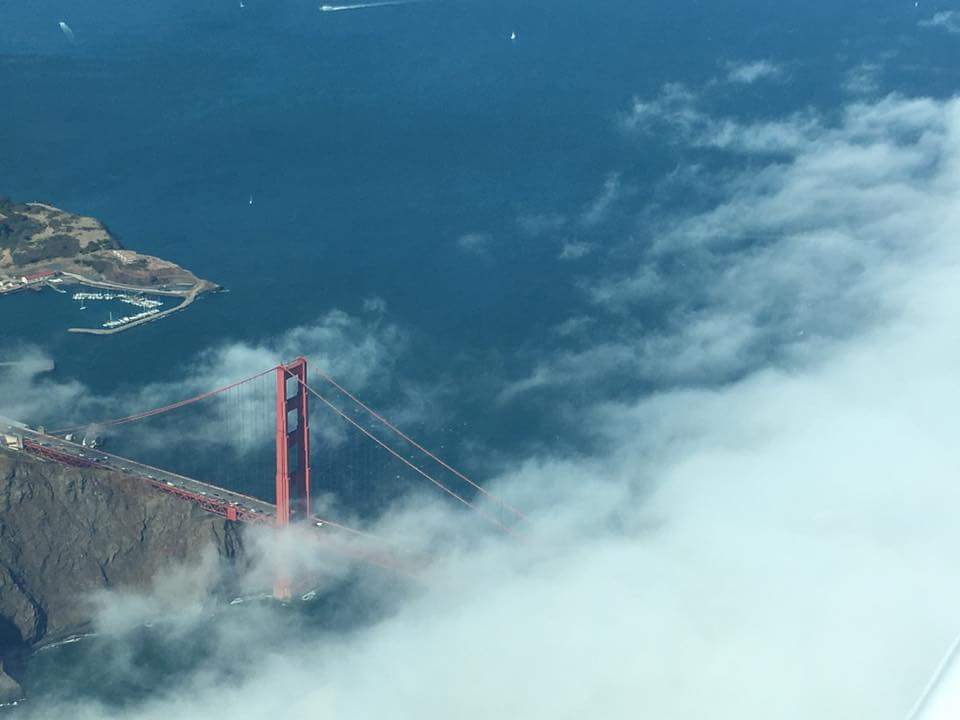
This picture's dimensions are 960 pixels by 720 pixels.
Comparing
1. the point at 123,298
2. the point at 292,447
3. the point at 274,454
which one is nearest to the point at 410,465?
the point at 274,454

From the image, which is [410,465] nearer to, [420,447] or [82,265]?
[420,447]

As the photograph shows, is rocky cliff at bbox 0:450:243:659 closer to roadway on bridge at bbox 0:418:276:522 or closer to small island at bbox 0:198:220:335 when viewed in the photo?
roadway on bridge at bbox 0:418:276:522

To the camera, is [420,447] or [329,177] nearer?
[420,447]

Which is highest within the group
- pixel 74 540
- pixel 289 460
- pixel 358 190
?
pixel 358 190

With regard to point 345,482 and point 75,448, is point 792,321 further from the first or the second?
point 75,448

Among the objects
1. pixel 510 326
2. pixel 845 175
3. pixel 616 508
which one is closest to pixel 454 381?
pixel 510 326

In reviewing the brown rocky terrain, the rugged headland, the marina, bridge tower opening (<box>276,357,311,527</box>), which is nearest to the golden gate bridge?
bridge tower opening (<box>276,357,311,527</box>)

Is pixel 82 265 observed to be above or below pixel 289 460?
above
